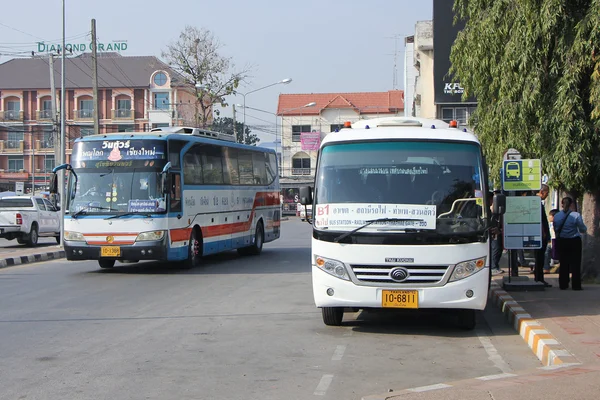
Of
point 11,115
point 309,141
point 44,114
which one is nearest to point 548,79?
point 309,141

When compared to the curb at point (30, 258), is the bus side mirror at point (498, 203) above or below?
above

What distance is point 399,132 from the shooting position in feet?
33.6

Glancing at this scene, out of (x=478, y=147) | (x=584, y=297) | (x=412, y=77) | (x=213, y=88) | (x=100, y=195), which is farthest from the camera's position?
(x=412, y=77)

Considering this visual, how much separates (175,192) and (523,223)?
25.7ft

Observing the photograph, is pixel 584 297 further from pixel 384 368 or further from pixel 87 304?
pixel 87 304

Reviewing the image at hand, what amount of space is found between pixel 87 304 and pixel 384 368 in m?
6.50

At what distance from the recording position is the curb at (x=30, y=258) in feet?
65.9

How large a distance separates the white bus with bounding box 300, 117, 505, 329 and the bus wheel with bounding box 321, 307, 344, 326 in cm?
1

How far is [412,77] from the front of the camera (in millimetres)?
62125

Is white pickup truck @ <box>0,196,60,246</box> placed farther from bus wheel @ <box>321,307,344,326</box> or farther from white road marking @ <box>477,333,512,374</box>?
white road marking @ <box>477,333,512,374</box>

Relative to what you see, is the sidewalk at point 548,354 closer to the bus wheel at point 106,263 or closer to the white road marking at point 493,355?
the white road marking at point 493,355

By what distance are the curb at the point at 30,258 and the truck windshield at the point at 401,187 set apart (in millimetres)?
12813

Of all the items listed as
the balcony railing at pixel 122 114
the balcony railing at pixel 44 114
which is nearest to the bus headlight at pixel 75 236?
the balcony railing at pixel 122 114

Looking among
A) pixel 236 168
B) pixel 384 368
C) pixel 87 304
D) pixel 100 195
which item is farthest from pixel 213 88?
pixel 384 368
